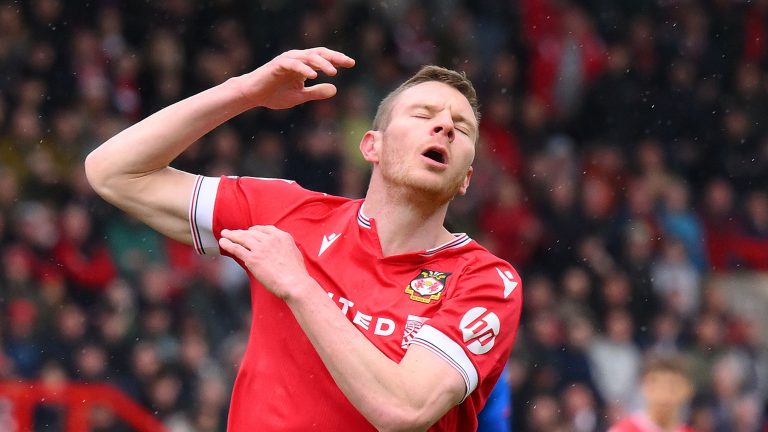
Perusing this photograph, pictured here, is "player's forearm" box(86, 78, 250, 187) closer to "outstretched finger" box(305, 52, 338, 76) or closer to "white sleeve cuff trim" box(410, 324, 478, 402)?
"outstretched finger" box(305, 52, 338, 76)

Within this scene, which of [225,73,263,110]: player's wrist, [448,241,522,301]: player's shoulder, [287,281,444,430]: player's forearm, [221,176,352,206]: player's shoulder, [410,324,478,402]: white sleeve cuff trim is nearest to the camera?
[287,281,444,430]: player's forearm

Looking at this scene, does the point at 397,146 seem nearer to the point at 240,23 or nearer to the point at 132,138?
the point at 132,138

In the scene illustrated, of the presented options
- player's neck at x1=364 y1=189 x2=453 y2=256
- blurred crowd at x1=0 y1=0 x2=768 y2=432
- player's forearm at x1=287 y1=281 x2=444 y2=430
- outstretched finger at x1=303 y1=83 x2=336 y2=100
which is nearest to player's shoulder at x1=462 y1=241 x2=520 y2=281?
player's neck at x1=364 y1=189 x2=453 y2=256

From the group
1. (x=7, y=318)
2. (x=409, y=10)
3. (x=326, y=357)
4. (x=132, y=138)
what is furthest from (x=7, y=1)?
(x=326, y=357)

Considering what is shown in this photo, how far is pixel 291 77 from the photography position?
12.7 ft

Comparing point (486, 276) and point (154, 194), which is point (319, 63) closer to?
point (154, 194)

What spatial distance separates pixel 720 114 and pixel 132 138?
414 inches

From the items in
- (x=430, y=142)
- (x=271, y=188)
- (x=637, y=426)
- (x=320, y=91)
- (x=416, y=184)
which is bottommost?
(x=637, y=426)

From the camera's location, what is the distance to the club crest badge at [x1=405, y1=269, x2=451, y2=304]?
384 centimetres

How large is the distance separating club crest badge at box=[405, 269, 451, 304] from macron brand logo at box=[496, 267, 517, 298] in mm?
160

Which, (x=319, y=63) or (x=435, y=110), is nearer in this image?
(x=319, y=63)

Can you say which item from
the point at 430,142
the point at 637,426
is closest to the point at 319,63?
the point at 430,142

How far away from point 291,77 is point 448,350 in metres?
0.95

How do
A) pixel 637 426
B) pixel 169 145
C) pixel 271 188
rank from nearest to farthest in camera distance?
pixel 169 145
pixel 271 188
pixel 637 426
